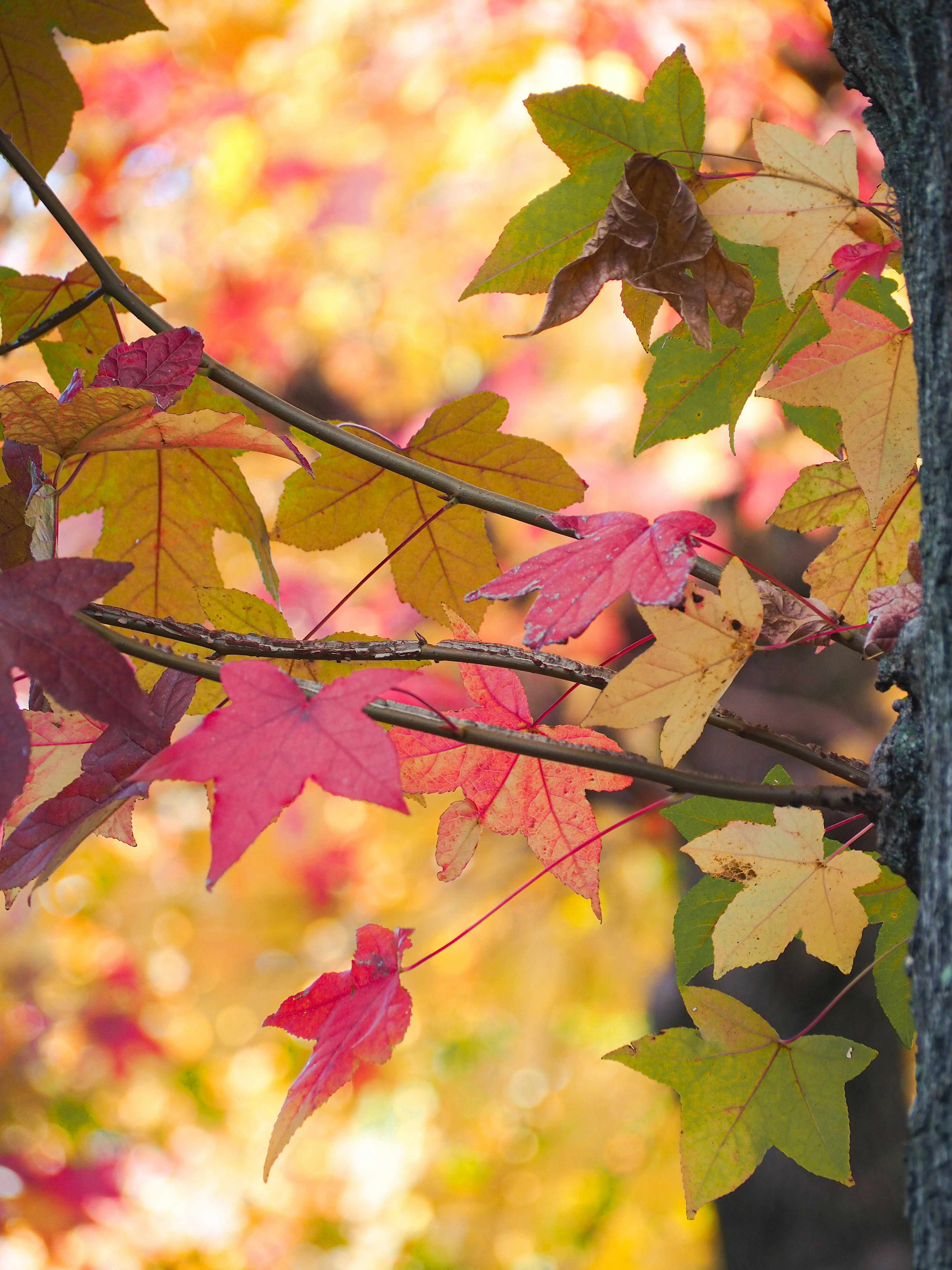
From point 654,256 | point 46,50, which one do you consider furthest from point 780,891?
point 46,50

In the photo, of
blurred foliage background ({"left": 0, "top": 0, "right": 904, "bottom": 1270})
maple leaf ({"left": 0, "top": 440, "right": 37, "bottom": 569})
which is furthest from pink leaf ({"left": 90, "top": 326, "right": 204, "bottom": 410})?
blurred foliage background ({"left": 0, "top": 0, "right": 904, "bottom": 1270})

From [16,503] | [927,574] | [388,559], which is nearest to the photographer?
[927,574]

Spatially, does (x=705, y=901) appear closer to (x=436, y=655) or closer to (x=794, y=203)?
(x=436, y=655)

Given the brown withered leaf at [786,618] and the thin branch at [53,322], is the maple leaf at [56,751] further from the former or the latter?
the brown withered leaf at [786,618]

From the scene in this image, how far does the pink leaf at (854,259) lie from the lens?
1.52ft

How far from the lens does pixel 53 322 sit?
51 centimetres

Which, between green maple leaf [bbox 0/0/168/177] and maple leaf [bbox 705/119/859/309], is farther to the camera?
green maple leaf [bbox 0/0/168/177]

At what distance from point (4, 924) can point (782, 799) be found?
12.0ft

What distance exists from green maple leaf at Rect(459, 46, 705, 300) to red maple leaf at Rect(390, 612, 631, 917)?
215 mm

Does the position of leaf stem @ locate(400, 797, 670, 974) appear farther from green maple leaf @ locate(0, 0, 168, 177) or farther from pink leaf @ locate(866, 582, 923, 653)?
green maple leaf @ locate(0, 0, 168, 177)

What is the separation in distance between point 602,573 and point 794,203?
0.78ft

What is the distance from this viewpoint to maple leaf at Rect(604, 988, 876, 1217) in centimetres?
46

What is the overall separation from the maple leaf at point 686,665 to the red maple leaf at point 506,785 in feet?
0.27

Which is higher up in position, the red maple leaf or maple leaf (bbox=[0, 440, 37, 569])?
maple leaf (bbox=[0, 440, 37, 569])
